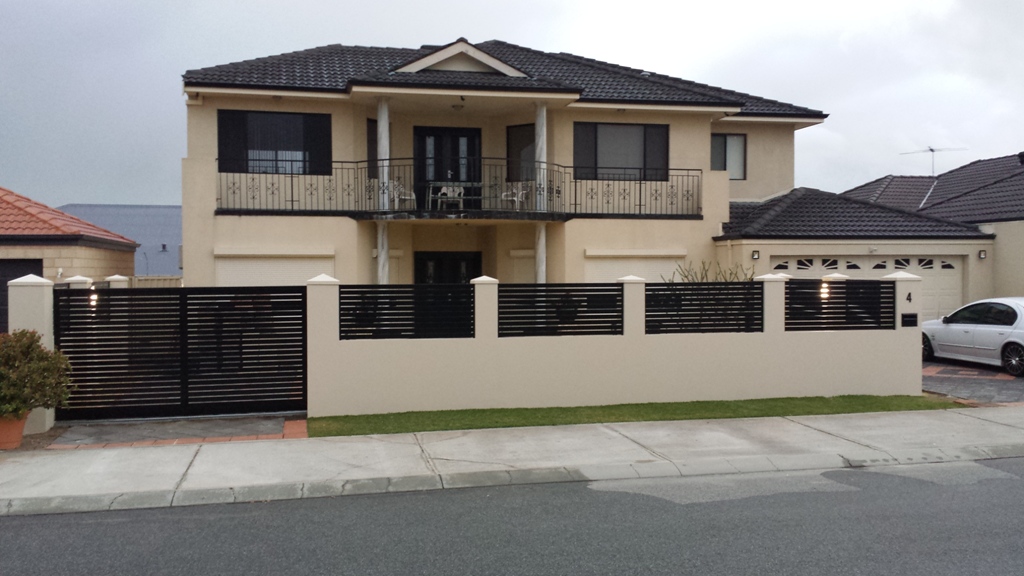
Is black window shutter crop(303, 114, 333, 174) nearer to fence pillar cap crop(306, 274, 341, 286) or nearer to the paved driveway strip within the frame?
fence pillar cap crop(306, 274, 341, 286)

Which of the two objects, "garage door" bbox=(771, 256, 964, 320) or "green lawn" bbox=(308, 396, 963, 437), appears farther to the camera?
"garage door" bbox=(771, 256, 964, 320)

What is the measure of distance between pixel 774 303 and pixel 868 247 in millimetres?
7938

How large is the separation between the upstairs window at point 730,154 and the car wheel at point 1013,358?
26.5 feet

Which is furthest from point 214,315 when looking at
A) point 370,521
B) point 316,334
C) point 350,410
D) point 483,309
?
point 370,521

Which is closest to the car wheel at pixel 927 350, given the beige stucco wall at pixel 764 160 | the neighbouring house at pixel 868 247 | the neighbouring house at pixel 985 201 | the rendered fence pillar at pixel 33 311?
the neighbouring house at pixel 868 247

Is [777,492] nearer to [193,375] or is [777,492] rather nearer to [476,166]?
[193,375]

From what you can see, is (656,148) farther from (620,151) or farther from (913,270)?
(913,270)

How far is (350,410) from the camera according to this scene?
11031 millimetres

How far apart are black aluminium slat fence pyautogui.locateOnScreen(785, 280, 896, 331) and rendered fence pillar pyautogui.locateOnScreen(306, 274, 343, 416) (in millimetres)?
6588

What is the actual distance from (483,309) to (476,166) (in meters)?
9.45

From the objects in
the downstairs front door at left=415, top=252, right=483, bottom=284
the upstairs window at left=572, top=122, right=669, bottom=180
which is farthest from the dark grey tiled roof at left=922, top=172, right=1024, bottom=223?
the downstairs front door at left=415, top=252, right=483, bottom=284

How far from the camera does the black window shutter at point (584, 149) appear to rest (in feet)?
64.3

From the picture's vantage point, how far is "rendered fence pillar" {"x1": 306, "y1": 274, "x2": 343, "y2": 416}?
10.8m

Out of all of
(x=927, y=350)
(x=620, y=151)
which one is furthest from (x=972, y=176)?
(x=620, y=151)
